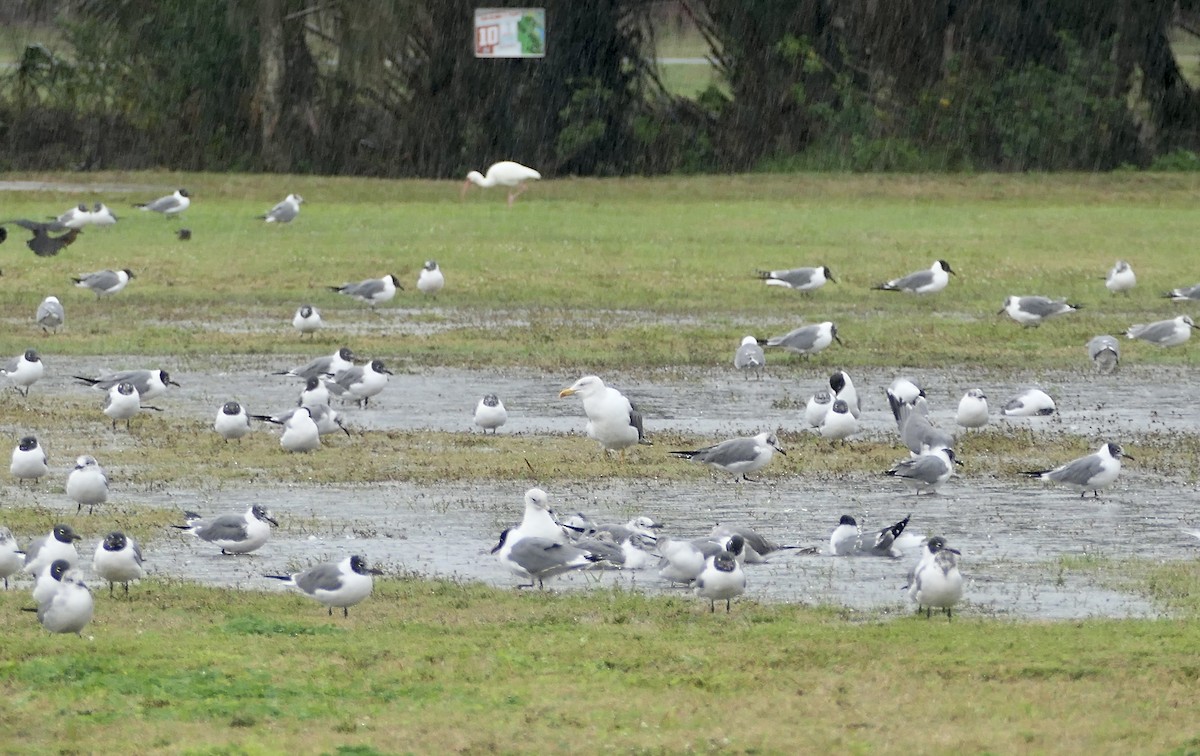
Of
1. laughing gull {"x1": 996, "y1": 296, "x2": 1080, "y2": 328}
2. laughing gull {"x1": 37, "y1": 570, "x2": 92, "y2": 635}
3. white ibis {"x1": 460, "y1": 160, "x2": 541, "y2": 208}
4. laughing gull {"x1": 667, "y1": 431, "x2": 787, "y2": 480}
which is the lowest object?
white ibis {"x1": 460, "y1": 160, "x2": 541, "y2": 208}

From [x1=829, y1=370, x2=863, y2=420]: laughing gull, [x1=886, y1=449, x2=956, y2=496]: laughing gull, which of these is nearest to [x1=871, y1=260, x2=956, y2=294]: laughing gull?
[x1=829, y1=370, x2=863, y2=420]: laughing gull

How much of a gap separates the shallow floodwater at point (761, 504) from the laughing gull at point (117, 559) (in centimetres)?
74

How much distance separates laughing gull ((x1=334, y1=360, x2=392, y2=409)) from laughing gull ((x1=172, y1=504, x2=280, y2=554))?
5482 millimetres

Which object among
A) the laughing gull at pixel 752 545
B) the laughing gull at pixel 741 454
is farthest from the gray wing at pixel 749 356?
the laughing gull at pixel 752 545

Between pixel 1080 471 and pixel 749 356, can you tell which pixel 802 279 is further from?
pixel 1080 471

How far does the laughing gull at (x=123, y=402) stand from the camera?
594 inches

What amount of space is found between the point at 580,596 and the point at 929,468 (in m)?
3.54

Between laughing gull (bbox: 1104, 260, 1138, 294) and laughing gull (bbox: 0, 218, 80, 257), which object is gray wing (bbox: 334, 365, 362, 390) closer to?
laughing gull (bbox: 1104, 260, 1138, 294)

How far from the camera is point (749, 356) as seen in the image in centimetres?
1862

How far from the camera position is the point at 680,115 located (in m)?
45.8

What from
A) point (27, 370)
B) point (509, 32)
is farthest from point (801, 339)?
point (509, 32)

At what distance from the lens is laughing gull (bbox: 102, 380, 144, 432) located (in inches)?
594

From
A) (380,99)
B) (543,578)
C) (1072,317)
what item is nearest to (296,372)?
(543,578)

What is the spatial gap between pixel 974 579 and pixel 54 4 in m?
38.4
